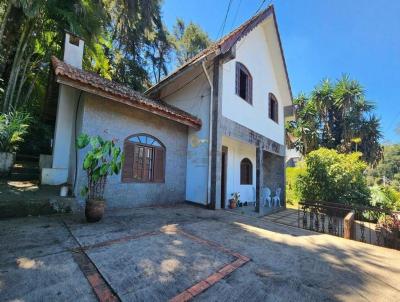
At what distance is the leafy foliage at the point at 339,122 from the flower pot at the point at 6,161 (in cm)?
2478

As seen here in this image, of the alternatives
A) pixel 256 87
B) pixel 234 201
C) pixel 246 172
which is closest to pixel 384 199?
pixel 246 172

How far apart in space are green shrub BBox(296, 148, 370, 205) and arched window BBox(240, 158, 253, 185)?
285 cm

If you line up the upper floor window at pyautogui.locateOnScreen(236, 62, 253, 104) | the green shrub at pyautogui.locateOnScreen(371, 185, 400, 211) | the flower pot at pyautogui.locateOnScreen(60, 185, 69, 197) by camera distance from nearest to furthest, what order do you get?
1. the flower pot at pyautogui.locateOnScreen(60, 185, 69, 197)
2. the upper floor window at pyautogui.locateOnScreen(236, 62, 253, 104)
3. the green shrub at pyautogui.locateOnScreen(371, 185, 400, 211)

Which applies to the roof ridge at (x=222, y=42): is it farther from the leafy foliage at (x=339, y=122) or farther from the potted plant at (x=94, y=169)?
the leafy foliage at (x=339, y=122)

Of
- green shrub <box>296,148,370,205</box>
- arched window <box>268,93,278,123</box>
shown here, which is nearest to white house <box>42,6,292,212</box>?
arched window <box>268,93,278,123</box>

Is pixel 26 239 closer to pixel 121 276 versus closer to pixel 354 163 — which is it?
pixel 121 276

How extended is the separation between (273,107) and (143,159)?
A: 29.4 ft

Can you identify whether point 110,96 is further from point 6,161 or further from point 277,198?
point 277,198

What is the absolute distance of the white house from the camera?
649 cm

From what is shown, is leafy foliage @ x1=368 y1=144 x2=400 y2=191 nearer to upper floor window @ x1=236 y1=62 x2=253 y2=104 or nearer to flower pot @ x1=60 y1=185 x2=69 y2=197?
upper floor window @ x1=236 y1=62 x2=253 y2=104

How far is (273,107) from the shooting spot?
13195mm

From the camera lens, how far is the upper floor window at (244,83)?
9.73 m

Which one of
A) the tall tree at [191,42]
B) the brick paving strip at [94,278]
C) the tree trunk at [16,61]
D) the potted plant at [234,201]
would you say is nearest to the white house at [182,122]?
the potted plant at [234,201]

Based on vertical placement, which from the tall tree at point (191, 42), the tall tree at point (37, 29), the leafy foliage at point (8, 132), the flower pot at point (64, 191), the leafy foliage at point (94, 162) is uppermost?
the tall tree at point (191, 42)
